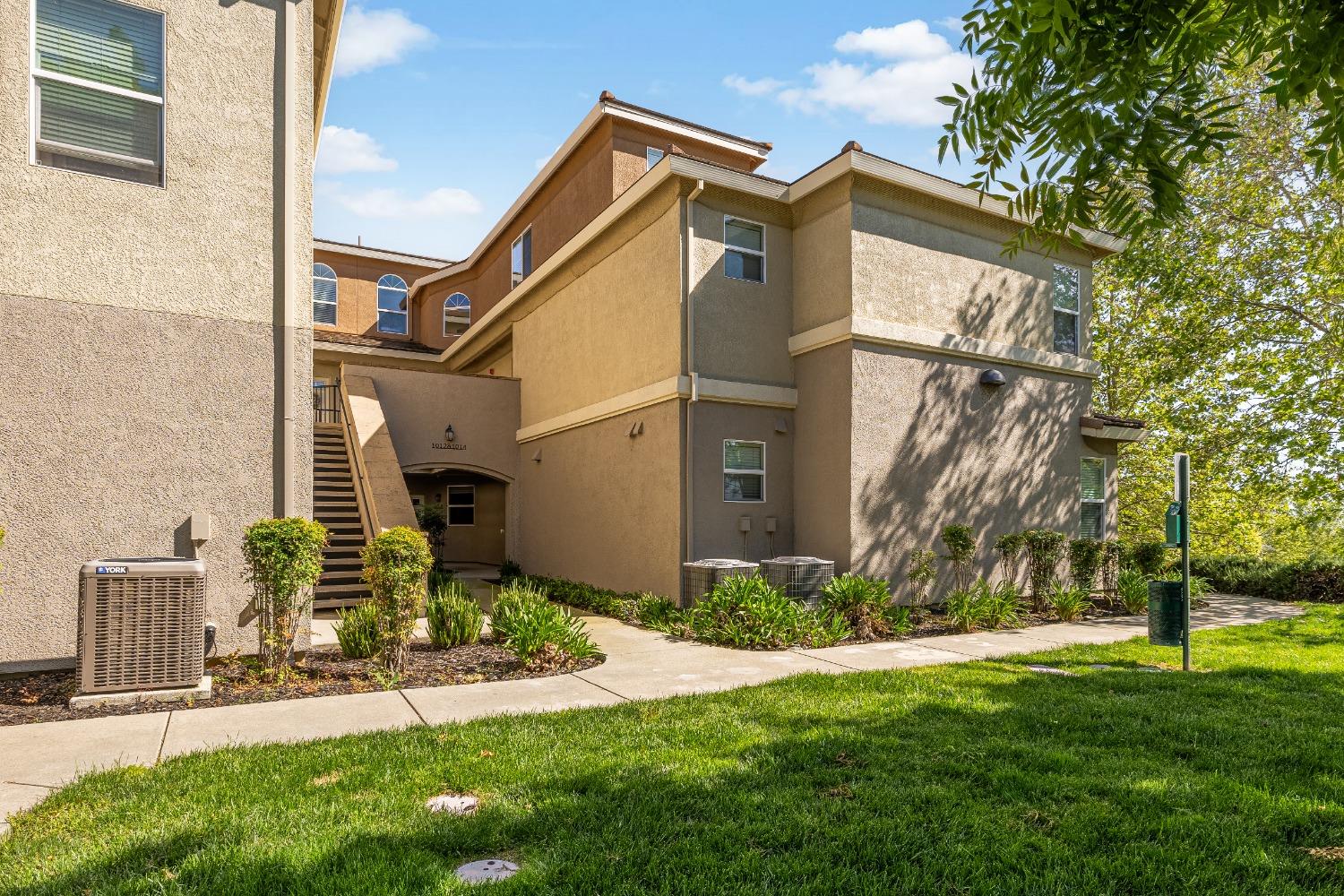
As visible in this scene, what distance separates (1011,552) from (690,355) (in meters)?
5.98

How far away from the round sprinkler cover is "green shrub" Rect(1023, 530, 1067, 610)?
11.0m

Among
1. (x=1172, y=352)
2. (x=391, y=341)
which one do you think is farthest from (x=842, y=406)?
(x=391, y=341)

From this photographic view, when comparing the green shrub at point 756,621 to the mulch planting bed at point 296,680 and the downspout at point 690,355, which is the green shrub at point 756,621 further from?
the mulch planting bed at point 296,680

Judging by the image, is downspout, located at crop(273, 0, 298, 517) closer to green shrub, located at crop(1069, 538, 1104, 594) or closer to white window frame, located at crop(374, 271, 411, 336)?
green shrub, located at crop(1069, 538, 1104, 594)

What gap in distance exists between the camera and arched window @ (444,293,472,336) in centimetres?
2300

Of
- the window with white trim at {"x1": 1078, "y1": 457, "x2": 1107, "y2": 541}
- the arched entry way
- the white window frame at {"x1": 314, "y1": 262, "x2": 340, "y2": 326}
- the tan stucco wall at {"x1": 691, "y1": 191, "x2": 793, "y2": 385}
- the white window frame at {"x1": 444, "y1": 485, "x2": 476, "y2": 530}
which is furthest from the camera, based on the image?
the white window frame at {"x1": 314, "y1": 262, "x2": 340, "y2": 326}

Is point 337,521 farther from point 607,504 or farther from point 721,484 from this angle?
point 721,484

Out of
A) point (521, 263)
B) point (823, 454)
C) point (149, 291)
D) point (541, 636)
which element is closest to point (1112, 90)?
point (541, 636)

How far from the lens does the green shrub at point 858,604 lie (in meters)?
10.2

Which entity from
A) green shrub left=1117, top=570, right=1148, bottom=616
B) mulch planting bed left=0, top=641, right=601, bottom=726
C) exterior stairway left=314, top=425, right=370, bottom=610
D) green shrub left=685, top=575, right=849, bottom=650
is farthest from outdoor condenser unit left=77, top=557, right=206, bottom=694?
green shrub left=1117, top=570, right=1148, bottom=616

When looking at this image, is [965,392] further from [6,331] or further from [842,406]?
[6,331]

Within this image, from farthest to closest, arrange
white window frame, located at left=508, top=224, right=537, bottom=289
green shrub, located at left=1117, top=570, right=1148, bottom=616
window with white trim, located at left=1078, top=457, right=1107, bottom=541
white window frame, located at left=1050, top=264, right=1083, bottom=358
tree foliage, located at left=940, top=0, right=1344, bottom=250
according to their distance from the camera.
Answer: white window frame, located at left=508, top=224, right=537, bottom=289 → window with white trim, located at left=1078, top=457, right=1107, bottom=541 → white window frame, located at left=1050, top=264, right=1083, bottom=358 → green shrub, located at left=1117, top=570, right=1148, bottom=616 → tree foliage, located at left=940, top=0, right=1344, bottom=250

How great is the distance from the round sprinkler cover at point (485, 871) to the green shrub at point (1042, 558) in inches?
432

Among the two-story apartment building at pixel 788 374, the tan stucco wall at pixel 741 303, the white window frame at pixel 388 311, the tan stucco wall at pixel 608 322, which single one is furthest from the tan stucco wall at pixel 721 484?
the white window frame at pixel 388 311
